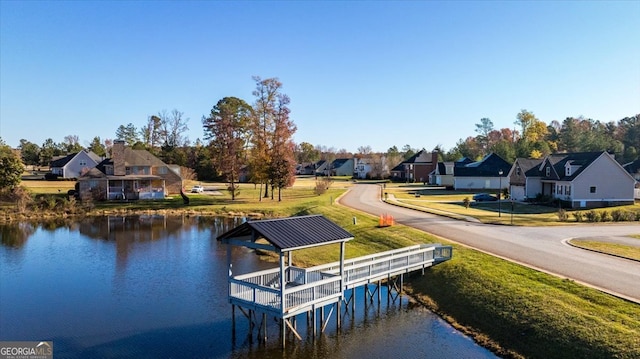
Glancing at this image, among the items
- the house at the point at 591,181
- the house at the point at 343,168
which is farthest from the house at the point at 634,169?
the house at the point at 343,168

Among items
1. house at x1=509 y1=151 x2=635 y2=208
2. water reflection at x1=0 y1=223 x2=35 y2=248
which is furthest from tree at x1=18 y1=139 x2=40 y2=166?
house at x1=509 y1=151 x2=635 y2=208

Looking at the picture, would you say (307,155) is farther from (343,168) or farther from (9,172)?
(9,172)

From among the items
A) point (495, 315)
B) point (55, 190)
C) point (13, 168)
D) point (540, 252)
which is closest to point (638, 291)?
point (495, 315)

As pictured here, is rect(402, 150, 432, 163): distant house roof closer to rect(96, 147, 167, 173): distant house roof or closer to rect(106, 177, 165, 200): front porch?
rect(96, 147, 167, 173): distant house roof

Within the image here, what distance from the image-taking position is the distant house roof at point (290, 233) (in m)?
16.6

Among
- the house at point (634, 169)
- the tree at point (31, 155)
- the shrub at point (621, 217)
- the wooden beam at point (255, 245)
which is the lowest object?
the shrub at point (621, 217)

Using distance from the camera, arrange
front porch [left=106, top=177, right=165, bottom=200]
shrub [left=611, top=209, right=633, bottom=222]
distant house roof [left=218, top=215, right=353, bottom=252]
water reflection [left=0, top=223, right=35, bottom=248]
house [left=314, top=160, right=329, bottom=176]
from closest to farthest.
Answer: distant house roof [left=218, top=215, right=353, bottom=252] → water reflection [left=0, top=223, right=35, bottom=248] → shrub [left=611, top=209, right=633, bottom=222] → front porch [left=106, top=177, right=165, bottom=200] → house [left=314, top=160, right=329, bottom=176]

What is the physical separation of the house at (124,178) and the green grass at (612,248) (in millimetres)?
49988

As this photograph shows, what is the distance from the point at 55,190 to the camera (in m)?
66.4

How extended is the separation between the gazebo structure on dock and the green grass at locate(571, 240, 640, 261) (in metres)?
14.6

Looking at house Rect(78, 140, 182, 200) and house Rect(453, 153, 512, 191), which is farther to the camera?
house Rect(453, 153, 512, 191)

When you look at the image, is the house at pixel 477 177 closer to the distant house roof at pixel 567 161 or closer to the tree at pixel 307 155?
the distant house roof at pixel 567 161

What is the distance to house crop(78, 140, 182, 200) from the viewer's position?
197 feet

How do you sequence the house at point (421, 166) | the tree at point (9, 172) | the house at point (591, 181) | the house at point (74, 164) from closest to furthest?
1. the house at point (591, 181)
2. the tree at point (9, 172)
3. the house at point (74, 164)
4. the house at point (421, 166)
